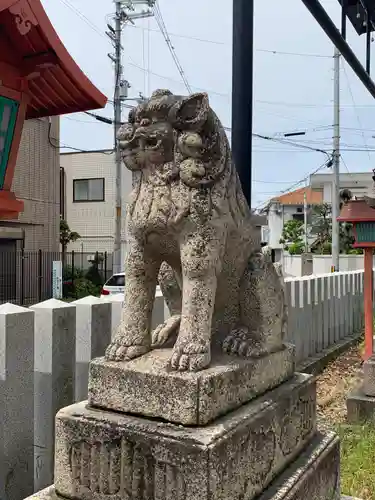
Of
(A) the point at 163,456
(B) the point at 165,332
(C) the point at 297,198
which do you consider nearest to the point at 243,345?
(B) the point at 165,332

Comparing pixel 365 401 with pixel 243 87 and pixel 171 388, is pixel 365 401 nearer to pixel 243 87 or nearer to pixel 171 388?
pixel 243 87

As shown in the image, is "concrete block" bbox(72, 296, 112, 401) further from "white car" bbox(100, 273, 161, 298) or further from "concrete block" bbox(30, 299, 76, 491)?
"white car" bbox(100, 273, 161, 298)

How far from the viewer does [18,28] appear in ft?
6.93

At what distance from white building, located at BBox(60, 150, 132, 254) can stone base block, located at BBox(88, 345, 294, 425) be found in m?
17.3

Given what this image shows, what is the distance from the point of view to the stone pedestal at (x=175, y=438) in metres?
1.55

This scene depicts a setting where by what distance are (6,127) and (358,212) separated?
464 cm

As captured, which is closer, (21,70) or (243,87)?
(21,70)

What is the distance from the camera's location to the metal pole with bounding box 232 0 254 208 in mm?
3225

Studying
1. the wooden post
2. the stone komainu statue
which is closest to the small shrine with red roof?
the stone komainu statue

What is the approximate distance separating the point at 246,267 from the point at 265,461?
747mm

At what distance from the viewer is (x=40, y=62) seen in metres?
2.31

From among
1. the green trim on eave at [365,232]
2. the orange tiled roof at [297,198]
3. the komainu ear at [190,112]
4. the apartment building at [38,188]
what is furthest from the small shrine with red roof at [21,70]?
the orange tiled roof at [297,198]

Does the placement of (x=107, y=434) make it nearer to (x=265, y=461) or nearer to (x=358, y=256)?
(x=265, y=461)

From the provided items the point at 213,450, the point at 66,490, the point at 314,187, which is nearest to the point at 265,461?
the point at 213,450
